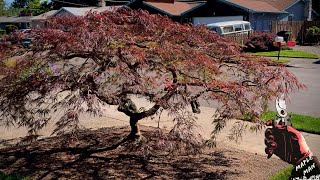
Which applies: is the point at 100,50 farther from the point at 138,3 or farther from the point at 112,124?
the point at 138,3

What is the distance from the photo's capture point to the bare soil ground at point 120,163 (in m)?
5.46

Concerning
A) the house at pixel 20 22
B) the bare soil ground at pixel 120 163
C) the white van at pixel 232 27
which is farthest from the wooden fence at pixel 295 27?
the house at pixel 20 22

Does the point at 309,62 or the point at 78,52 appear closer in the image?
the point at 78,52

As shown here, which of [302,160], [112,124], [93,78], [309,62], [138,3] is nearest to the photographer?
[302,160]

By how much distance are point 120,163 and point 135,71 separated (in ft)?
4.84

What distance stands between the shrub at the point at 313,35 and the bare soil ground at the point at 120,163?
2606cm

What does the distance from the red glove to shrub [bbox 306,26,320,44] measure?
90.9ft

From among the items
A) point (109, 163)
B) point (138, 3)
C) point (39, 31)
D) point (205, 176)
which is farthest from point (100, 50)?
point (138, 3)

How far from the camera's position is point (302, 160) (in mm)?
4402

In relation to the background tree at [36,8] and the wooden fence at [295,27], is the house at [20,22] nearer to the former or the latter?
the background tree at [36,8]

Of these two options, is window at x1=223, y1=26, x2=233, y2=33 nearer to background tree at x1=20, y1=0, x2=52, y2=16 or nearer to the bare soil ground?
the bare soil ground

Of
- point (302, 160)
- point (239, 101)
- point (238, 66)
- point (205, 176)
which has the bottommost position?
Result: point (205, 176)

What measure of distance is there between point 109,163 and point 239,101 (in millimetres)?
2243

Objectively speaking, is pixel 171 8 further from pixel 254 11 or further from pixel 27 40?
pixel 27 40
